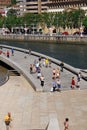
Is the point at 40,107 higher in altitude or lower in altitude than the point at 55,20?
higher

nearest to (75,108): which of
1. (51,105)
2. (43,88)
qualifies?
(51,105)

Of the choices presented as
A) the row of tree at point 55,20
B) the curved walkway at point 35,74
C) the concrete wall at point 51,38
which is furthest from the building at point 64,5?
the curved walkway at point 35,74

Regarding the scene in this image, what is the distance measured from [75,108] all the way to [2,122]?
20.7 ft

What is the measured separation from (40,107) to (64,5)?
5596 inches

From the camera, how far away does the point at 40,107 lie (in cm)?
3409

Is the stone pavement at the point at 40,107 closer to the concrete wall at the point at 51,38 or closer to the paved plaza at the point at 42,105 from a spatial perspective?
the paved plaza at the point at 42,105

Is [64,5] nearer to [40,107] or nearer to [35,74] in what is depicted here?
[35,74]

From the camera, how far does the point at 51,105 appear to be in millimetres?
34562

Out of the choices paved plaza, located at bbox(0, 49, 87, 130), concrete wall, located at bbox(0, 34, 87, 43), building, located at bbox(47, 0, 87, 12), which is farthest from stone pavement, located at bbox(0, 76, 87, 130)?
building, located at bbox(47, 0, 87, 12)

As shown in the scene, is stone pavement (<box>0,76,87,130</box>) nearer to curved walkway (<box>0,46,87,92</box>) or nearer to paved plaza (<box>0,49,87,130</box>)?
paved plaza (<box>0,49,87,130</box>)

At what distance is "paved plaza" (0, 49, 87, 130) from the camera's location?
98.9 feet

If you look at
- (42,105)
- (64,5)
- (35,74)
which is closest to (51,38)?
(64,5)

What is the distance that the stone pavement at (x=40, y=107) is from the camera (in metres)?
30.1

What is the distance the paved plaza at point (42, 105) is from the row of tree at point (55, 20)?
317 ft
